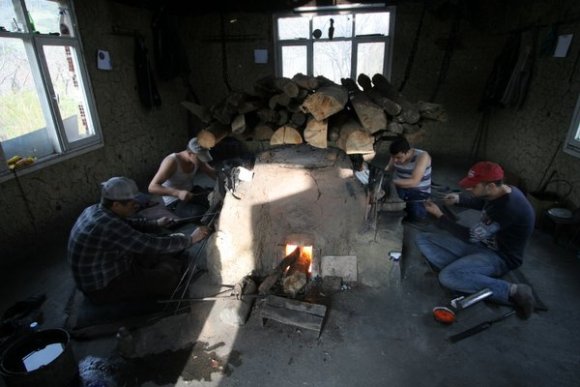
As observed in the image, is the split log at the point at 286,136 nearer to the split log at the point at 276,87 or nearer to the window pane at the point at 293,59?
the split log at the point at 276,87

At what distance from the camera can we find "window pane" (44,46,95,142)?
202 inches

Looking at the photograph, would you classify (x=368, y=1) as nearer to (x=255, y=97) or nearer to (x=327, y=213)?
(x=255, y=97)

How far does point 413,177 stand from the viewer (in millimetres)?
4715

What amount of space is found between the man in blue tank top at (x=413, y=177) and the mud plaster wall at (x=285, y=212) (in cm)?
123

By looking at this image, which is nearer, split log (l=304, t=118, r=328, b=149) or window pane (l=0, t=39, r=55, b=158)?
split log (l=304, t=118, r=328, b=149)

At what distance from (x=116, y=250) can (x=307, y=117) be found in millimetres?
2213

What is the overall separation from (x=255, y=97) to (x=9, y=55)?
3.49 m

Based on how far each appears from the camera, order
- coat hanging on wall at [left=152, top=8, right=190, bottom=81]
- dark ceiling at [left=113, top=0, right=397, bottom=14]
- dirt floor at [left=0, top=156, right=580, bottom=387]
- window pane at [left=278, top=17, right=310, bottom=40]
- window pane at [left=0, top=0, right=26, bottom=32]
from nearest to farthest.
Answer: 1. dirt floor at [left=0, top=156, right=580, bottom=387]
2. window pane at [left=0, top=0, right=26, bottom=32]
3. coat hanging on wall at [left=152, top=8, right=190, bottom=81]
4. dark ceiling at [left=113, top=0, right=397, bottom=14]
5. window pane at [left=278, top=17, right=310, bottom=40]

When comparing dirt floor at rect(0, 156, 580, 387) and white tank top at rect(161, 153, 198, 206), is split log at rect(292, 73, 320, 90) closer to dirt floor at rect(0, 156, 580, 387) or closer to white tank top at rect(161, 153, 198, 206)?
dirt floor at rect(0, 156, 580, 387)

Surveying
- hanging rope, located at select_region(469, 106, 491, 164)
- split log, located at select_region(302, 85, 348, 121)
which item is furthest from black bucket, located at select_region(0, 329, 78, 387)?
hanging rope, located at select_region(469, 106, 491, 164)

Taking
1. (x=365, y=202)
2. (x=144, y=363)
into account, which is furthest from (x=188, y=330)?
(x=365, y=202)

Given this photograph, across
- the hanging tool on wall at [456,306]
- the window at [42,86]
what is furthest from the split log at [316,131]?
the window at [42,86]

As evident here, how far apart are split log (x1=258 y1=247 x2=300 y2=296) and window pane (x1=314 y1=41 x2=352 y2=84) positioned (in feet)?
18.0

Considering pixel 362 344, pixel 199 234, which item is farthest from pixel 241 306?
pixel 362 344
